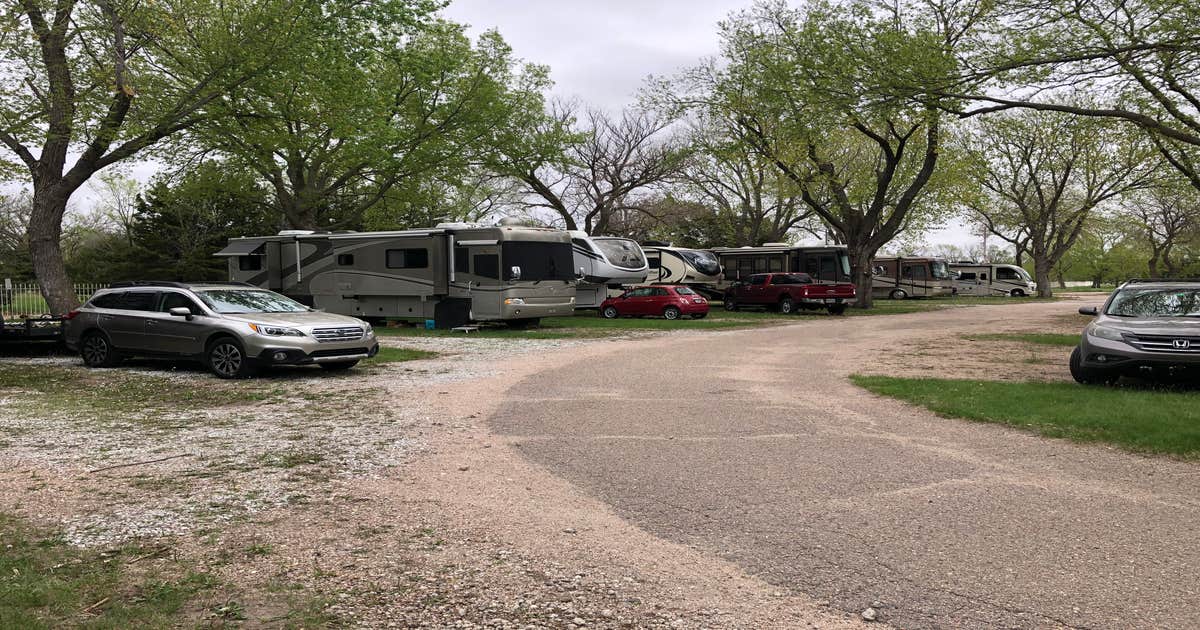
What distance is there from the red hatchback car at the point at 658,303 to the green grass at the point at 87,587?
23989 millimetres

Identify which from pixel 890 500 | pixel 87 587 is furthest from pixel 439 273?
pixel 87 587

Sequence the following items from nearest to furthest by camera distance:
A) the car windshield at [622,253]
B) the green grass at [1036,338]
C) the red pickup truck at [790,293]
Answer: the green grass at [1036,338] → the car windshield at [622,253] → the red pickup truck at [790,293]

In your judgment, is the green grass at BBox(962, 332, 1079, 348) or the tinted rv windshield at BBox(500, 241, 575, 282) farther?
the tinted rv windshield at BBox(500, 241, 575, 282)

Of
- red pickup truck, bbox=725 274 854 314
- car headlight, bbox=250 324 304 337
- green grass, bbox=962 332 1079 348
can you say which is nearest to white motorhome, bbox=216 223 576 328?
car headlight, bbox=250 324 304 337

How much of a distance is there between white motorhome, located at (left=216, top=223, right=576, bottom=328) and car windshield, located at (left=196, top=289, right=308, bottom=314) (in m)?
7.55

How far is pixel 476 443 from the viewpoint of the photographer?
→ 774 centimetres

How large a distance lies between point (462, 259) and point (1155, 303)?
15225 mm

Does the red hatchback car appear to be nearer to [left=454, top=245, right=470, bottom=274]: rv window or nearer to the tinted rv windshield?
the tinted rv windshield

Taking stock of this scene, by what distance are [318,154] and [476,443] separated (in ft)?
80.7

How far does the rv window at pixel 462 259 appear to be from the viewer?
2142 cm

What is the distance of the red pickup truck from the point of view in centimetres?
3100

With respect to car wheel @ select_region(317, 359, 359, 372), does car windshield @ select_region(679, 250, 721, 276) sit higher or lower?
higher

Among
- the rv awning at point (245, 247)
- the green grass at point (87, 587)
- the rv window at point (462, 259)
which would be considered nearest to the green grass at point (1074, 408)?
the green grass at point (87, 587)

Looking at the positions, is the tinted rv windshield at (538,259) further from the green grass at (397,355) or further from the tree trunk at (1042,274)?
the tree trunk at (1042,274)
